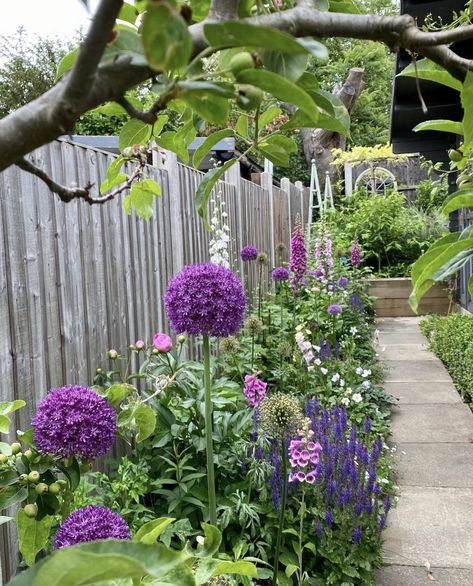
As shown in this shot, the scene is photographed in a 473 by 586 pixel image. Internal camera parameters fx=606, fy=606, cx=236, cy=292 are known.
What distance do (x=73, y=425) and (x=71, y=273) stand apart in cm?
Result: 137

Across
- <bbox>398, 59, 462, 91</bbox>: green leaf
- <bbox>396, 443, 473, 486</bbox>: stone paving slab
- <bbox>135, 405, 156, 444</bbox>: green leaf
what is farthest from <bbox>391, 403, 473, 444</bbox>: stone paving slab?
<bbox>398, 59, 462, 91</bbox>: green leaf

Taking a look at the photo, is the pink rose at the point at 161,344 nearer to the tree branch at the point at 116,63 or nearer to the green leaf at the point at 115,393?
the green leaf at the point at 115,393

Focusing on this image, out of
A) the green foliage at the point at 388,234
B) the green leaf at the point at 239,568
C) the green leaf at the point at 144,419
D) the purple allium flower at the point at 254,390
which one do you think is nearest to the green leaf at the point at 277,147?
the green leaf at the point at 239,568

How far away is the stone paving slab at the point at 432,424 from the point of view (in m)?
4.45

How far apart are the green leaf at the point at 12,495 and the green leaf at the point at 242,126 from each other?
870 millimetres

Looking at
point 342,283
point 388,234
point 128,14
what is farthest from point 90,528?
point 388,234

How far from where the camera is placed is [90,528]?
1121 mm

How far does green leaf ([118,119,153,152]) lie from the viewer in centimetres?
77

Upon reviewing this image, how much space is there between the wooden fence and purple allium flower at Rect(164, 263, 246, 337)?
549 mm

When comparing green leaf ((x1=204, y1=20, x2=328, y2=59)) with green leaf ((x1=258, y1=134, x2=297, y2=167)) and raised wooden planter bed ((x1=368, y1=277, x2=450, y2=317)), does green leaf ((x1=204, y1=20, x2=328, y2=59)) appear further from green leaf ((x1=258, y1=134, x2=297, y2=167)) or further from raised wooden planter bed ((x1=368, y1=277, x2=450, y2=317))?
raised wooden planter bed ((x1=368, y1=277, x2=450, y2=317))

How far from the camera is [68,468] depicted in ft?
4.59

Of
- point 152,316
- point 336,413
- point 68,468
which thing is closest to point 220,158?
point 152,316

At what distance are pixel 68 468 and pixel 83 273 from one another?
1474mm

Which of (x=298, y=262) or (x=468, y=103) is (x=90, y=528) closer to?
(x=468, y=103)
